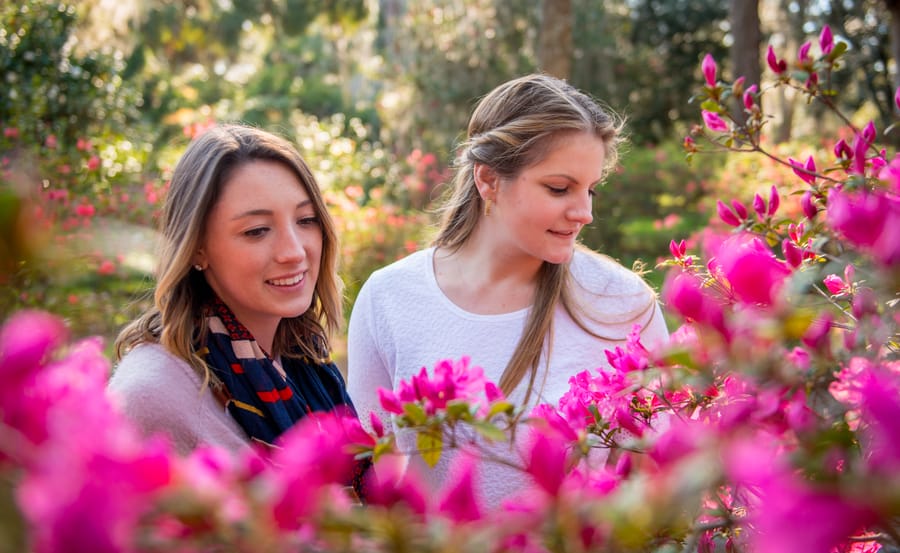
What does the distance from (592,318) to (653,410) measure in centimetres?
95

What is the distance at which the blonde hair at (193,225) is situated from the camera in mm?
1797

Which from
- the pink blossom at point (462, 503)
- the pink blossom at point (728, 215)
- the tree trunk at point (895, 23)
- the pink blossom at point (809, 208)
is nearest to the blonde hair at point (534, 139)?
the pink blossom at point (728, 215)

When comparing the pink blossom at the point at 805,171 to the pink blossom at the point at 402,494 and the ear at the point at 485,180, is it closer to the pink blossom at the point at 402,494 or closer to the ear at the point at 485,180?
the ear at the point at 485,180

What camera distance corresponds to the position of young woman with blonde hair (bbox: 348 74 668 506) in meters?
2.16

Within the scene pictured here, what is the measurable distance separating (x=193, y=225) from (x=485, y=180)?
881 millimetres

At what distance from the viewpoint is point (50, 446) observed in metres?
0.56

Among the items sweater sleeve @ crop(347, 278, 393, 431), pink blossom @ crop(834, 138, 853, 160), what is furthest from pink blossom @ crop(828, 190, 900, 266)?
sweater sleeve @ crop(347, 278, 393, 431)

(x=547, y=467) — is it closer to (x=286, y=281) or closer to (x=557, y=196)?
(x=286, y=281)

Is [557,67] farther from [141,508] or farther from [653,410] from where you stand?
[141,508]

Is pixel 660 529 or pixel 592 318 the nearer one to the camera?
pixel 660 529

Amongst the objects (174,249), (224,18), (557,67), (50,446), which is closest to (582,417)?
(50,446)

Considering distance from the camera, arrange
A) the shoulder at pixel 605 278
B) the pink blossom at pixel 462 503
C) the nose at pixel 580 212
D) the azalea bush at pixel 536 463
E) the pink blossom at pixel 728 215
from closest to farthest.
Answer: the azalea bush at pixel 536 463 → the pink blossom at pixel 462 503 → the pink blossom at pixel 728 215 → the nose at pixel 580 212 → the shoulder at pixel 605 278

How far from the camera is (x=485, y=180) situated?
2.39 metres

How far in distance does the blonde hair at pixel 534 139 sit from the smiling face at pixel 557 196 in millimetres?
29
